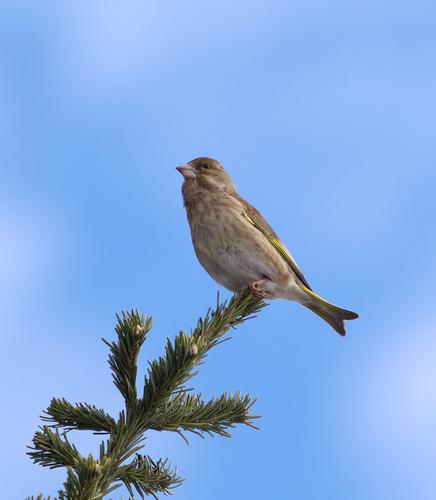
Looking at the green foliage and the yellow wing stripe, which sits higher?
the yellow wing stripe

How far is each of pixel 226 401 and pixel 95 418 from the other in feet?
1.99

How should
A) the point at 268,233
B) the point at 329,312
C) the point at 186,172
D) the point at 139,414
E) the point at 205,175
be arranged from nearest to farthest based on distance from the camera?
the point at 139,414 → the point at 268,233 → the point at 329,312 → the point at 186,172 → the point at 205,175

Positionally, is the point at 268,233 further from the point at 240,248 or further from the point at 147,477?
the point at 147,477

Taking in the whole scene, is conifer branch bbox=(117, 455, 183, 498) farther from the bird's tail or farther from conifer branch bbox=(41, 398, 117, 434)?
the bird's tail

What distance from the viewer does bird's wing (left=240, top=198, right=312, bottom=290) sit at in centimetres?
616

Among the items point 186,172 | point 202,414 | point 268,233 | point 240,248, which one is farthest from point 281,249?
point 202,414

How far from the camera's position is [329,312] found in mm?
6344

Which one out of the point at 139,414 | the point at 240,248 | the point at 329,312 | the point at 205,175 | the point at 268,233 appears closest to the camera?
the point at 139,414

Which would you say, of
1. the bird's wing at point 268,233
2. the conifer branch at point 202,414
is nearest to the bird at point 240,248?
the bird's wing at point 268,233

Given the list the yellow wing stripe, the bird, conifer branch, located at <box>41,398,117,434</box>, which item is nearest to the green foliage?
conifer branch, located at <box>41,398,117,434</box>

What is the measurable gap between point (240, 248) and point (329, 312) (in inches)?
51.5

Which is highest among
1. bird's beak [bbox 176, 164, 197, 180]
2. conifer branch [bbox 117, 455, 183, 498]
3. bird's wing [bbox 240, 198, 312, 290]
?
bird's beak [bbox 176, 164, 197, 180]

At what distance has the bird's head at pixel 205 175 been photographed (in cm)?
653

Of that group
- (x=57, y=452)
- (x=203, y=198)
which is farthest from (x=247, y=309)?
(x=203, y=198)
